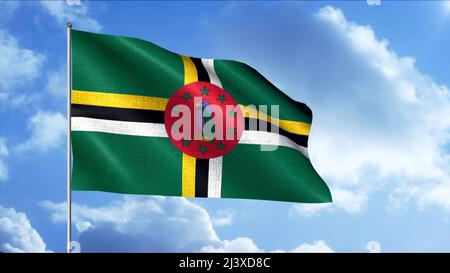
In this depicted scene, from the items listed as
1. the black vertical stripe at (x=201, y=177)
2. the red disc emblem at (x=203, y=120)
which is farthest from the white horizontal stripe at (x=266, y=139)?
the black vertical stripe at (x=201, y=177)

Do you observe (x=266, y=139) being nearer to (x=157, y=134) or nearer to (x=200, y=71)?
(x=200, y=71)

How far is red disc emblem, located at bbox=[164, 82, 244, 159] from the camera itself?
10.8 metres

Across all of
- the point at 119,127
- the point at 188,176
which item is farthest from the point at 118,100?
the point at 188,176

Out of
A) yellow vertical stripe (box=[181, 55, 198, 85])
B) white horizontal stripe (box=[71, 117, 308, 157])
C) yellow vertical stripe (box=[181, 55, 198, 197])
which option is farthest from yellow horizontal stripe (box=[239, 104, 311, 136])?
yellow vertical stripe (box=[181, 55, 198, 197])

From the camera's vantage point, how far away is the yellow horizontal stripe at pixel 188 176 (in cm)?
1072

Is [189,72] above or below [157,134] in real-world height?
above

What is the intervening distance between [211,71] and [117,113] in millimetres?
1806

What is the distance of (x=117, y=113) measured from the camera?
10.5 metres

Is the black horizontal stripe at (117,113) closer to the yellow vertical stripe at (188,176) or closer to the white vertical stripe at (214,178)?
the yellow vertical stripe at (188,176)

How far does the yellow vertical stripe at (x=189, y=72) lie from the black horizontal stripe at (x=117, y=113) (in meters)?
0.77

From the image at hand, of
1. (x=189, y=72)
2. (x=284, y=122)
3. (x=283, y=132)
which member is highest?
(x=189, y=72)

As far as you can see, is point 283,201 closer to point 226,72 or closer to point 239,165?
point 239,165

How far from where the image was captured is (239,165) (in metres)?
11.0
